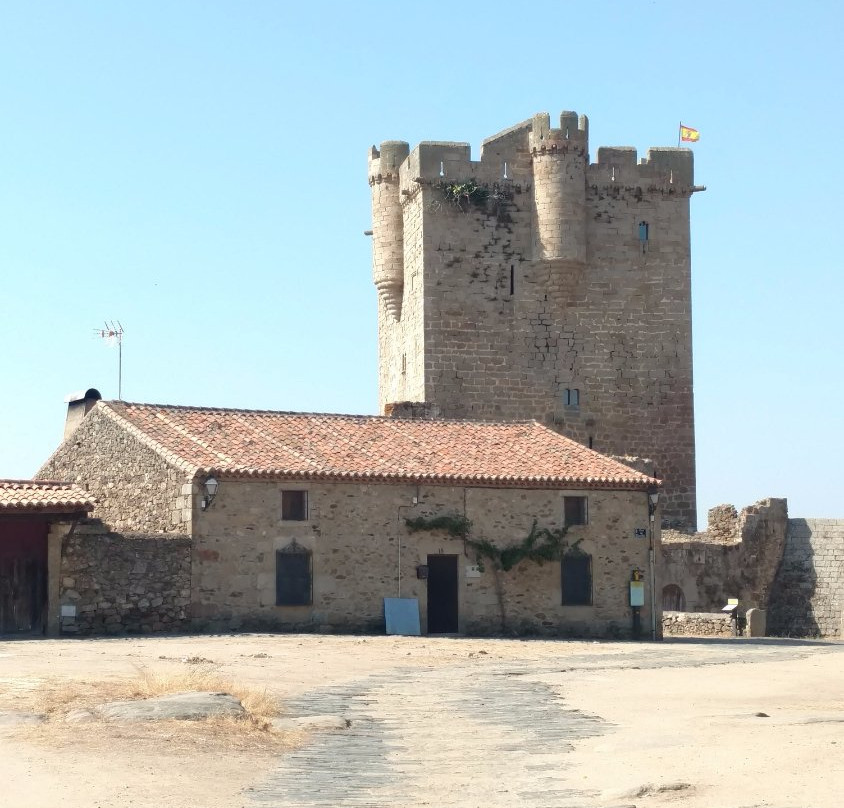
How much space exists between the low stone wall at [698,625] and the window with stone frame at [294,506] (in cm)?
1058

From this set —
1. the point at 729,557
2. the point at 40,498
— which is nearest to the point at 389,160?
the point at 729,557

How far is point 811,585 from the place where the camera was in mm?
41938

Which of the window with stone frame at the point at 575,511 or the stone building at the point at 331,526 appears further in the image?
the window with stone frame at the point at 575,511

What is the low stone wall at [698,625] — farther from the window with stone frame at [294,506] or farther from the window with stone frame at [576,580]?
the window with stone frame at [294,506]

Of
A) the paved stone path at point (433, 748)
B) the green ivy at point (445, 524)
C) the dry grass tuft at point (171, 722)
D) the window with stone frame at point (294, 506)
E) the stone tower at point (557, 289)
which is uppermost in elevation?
the stone tower at point (557, 289)

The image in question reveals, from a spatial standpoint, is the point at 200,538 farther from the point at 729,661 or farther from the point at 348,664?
the point at 729,661

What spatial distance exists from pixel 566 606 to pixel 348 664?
9.51 metres

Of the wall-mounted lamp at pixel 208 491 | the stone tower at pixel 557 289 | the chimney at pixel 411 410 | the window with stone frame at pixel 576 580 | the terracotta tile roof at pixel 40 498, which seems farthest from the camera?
the stone tower at pixel 557 289

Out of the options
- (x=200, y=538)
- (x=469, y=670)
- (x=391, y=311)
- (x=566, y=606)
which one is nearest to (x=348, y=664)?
(x=469, y=670)

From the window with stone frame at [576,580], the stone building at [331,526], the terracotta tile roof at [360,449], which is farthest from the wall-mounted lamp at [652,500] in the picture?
the window with stone frame at [576,580]

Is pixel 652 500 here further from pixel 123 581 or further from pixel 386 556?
pixel 123 581

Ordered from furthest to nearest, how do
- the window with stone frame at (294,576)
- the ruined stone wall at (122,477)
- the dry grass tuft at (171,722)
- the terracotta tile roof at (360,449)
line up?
1. the terracotta tile roof at (360,449)
2. the ruined stone wall at (122,477)
3. the window with stone frame at (294,576)
4. the dry grass tuft at (171,722)

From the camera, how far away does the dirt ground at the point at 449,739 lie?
12.2 meters

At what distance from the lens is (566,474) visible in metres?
32.2
